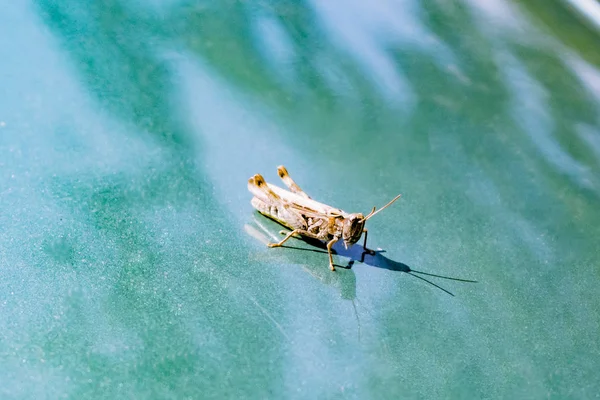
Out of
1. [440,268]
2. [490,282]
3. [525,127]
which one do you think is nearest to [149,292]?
[440,268]

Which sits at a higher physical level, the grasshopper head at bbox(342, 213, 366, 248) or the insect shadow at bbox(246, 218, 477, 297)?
the grasshopper head at bbox(342, 213, 366, 248)

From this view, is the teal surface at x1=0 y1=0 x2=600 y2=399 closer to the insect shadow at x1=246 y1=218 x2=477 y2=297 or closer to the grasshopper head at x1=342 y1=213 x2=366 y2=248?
the insect shadow at x1=246 y1=218 x2=477 y2=297

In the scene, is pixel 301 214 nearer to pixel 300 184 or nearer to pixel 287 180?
pixel 287 180

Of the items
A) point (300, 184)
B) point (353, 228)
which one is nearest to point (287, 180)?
point (300, 184)

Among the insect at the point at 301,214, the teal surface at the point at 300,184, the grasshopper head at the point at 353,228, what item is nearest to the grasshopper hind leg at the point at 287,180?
the insect at the point at 301,214

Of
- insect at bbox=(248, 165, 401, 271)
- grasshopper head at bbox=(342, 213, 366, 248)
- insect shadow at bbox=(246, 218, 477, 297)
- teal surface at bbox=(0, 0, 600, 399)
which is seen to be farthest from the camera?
insect shadow at bbox=(246, 218, 477, 297)

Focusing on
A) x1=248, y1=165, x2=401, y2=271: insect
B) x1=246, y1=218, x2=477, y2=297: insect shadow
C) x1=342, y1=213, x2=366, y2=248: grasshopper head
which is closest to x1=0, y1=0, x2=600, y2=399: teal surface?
x1=246, y1=218, x2=477, y2=297: insect shadow
